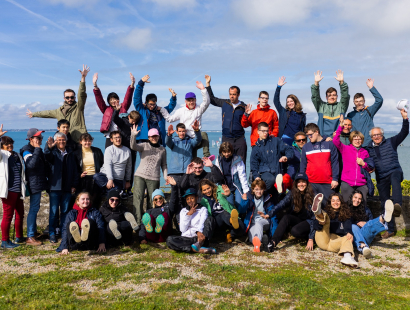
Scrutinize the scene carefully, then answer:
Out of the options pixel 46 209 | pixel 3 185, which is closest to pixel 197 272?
pixel 3 185

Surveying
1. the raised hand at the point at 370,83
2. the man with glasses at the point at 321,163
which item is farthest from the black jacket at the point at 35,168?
the raised hand at the point at 370,83

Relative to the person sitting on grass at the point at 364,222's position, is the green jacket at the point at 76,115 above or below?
above

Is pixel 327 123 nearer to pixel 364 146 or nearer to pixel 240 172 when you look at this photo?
pixel 364 146

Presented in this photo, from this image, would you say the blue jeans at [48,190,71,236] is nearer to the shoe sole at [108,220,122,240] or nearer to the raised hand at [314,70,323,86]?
the shoe sole at [108,220,122,240]

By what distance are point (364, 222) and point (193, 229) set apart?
3.99m

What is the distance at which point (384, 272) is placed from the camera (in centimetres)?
620

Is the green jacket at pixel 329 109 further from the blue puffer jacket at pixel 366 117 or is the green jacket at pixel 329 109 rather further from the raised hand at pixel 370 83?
the raised hand at pixel 370 83

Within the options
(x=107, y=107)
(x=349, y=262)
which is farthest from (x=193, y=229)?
(x=107, y=107)

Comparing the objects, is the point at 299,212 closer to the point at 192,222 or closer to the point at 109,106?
the point at 192,222

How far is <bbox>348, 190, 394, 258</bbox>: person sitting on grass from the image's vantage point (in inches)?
270

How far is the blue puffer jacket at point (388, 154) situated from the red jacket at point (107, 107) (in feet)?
22.3

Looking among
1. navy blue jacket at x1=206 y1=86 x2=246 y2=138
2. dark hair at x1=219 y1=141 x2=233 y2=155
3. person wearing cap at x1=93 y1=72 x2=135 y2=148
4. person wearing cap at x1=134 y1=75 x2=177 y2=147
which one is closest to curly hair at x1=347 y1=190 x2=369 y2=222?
dark hair at x1=219 y1=141 x2=233 y2=155

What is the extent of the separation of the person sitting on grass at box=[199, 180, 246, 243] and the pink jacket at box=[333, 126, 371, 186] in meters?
2.93

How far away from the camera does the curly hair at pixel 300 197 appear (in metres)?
7.61
